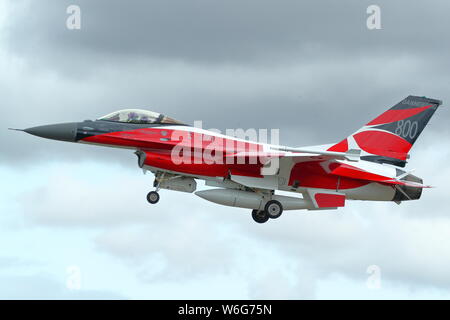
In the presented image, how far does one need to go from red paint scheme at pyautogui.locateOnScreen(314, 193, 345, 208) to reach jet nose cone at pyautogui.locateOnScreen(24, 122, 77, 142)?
9042 millimetres

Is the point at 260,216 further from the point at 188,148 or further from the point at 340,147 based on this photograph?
the point at 188,148

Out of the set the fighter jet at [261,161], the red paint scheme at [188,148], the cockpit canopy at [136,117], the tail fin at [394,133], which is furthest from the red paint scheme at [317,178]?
the cockpit canopy at [136,117]

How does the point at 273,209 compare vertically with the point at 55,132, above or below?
below

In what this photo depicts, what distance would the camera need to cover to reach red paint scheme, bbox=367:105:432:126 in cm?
3434

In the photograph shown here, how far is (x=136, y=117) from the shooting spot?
31156mm

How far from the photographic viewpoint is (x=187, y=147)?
31203 millimetres

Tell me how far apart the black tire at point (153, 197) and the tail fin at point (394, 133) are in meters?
7.18

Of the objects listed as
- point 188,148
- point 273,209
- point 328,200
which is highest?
point 188,148

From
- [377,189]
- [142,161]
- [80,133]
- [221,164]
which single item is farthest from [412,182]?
[80,133]

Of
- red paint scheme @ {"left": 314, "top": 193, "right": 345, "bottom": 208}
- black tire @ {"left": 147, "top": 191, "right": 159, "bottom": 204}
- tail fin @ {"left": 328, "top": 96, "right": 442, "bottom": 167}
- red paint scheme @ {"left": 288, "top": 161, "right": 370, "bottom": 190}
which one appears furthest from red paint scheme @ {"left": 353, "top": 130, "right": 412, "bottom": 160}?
black tire @ {"left": 147, "top": 191, "right": 159, "bottom": 204}

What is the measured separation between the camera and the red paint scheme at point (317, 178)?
32281mm

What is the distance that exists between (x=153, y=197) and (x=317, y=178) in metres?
6.14

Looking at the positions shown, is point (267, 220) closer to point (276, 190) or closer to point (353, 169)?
point (276, 190)

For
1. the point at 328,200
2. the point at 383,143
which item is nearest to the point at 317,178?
the point at 328,200
